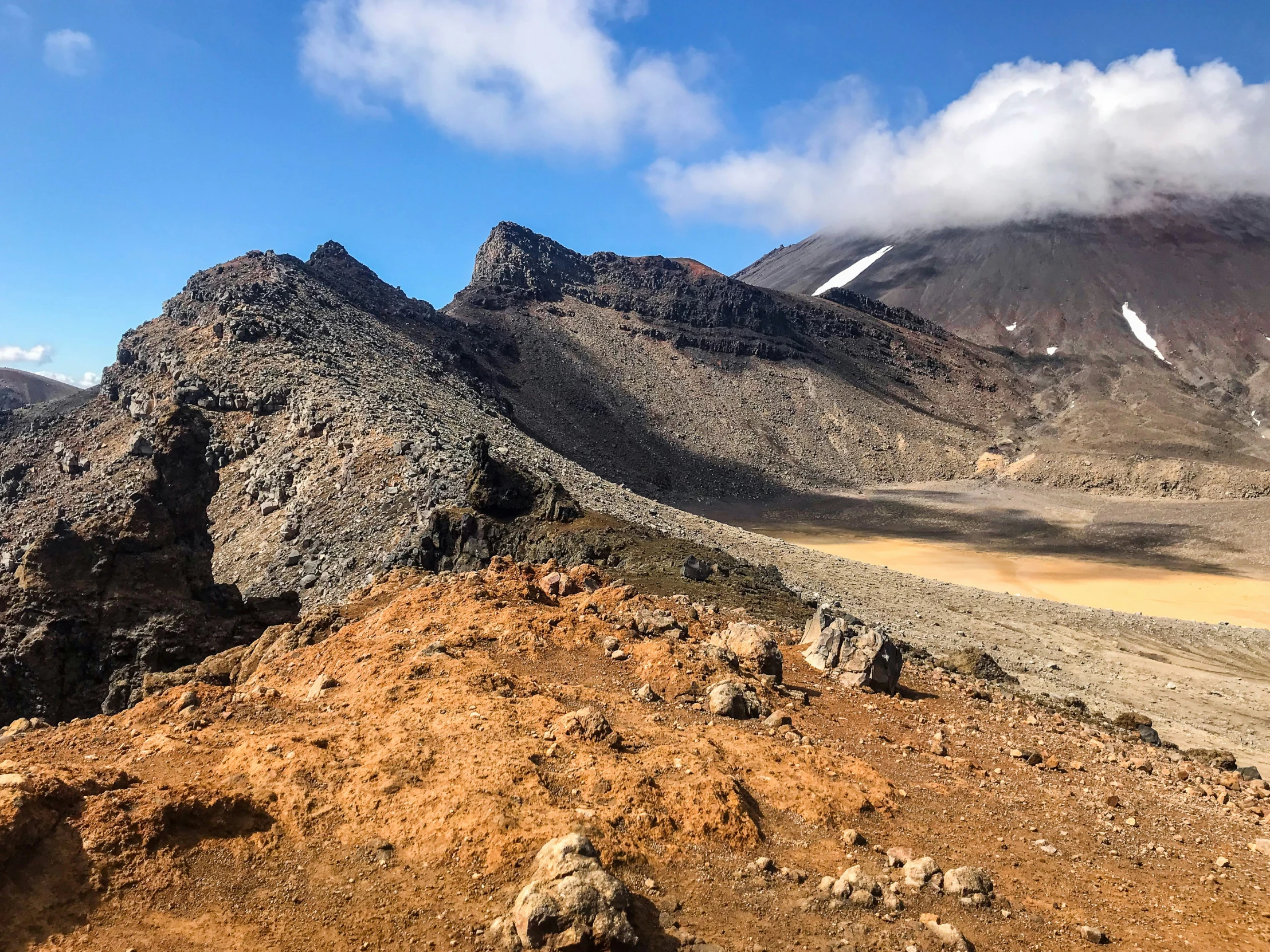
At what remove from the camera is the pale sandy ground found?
60.0 ft

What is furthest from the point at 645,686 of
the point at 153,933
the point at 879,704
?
the point at 153,933

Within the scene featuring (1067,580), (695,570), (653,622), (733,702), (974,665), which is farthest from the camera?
(1067,580)

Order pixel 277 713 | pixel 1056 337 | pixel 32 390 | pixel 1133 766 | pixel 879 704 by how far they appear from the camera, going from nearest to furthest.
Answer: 1. pixel 277 713
2. pixel 1133 766
3. pixel 879 704
4. pixel 1056 337
5. pixel 32 390

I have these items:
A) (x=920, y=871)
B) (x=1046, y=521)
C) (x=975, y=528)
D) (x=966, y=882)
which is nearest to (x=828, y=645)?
(x=920, y=871)

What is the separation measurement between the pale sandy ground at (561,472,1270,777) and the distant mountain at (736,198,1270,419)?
94563mm

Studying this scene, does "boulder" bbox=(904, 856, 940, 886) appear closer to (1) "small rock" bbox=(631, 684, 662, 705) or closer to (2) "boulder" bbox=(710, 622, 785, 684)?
(1) "small rock" bbox=(631, 684, 662, 705)

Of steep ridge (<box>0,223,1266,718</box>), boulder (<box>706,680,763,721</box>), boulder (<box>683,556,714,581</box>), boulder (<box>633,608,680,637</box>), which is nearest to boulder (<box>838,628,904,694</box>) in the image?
boulder (<box>706,680,763,721</box>)

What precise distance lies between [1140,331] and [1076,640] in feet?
404

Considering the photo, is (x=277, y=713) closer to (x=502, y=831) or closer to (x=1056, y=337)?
(x=502, y=831)

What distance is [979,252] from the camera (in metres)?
154

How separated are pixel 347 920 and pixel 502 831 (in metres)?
1.25

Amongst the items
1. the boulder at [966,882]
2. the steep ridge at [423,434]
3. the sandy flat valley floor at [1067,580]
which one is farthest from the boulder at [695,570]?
the boulder at [966,882]

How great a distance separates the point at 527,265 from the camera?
315 ft

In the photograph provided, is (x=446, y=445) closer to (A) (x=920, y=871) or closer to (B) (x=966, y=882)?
(A) (x=920, y=871)
